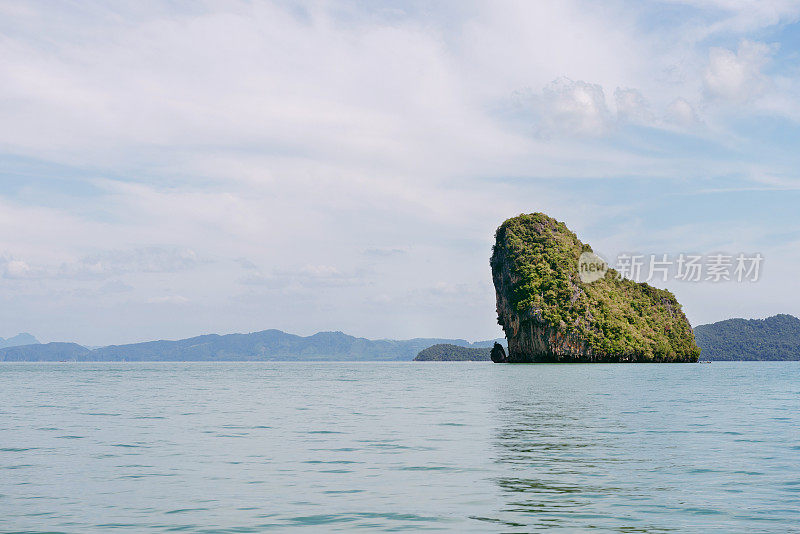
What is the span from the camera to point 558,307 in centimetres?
15762

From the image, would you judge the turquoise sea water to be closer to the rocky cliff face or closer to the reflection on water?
the reflection on water

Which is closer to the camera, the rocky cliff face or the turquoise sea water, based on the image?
the turquoise sea water

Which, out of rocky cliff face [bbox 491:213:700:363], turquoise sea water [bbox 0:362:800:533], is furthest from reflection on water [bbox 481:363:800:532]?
rocky cliff face [bbox 491:213:700:363]

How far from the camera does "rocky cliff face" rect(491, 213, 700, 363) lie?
155 m

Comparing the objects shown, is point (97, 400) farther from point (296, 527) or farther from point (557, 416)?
point (296, 527)

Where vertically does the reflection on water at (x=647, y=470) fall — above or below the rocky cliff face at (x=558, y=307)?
below

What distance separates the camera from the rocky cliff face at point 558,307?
155000 mm

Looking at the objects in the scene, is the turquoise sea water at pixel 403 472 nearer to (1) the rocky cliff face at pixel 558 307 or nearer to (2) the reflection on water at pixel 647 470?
(2) the reflection on water at pixel 647 470

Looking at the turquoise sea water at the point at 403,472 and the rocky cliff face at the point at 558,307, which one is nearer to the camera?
the turquoise sea water at the point at 403,472

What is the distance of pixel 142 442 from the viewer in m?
23.3

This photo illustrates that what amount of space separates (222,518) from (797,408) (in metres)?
34.2

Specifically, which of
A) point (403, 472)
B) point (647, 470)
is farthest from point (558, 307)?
point (403, 472)

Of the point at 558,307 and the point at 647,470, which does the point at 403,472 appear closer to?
Answer: the point at 647,470

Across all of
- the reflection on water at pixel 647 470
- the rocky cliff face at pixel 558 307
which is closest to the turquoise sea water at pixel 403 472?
the reflection on water at pixel 647 470
